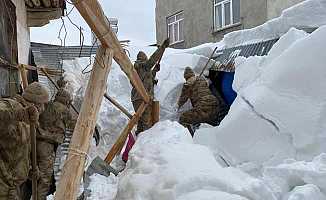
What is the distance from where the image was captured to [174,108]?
9.29 metres

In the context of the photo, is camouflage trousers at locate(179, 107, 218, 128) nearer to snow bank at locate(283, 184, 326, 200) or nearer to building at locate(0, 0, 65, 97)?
building at locate(0, 0, 65, 97)

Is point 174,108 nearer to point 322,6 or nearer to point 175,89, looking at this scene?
point 175,89

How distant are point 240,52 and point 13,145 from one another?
5682mm

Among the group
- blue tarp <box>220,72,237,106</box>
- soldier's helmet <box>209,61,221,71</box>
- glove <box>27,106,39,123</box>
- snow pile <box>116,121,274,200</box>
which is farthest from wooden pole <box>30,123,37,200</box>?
soldier's helmet <box>209,61,221,71</box>

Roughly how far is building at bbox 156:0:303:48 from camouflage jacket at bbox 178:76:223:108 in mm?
4285

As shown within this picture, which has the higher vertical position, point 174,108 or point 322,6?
point 322,6

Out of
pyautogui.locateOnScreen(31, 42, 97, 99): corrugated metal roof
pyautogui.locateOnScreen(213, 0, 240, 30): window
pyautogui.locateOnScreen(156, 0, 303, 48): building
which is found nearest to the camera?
pyautogui.locateOnScreen(31, 42, 97, 99): corrugated metal roof

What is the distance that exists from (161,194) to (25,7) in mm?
5883

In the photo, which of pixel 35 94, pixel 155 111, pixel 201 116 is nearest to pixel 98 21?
pixel 35 94

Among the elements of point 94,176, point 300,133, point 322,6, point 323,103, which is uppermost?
point 322,6

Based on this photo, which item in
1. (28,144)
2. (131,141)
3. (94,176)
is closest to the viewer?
(28,144)

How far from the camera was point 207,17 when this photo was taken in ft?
47.0

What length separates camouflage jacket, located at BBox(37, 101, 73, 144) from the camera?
4732 mm

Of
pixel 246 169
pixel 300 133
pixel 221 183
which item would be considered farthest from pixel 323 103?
pixel 221 183
